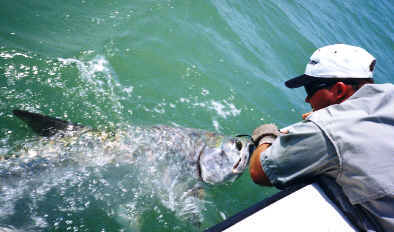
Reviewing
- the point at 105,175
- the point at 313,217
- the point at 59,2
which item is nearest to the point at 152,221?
the point at 105,175

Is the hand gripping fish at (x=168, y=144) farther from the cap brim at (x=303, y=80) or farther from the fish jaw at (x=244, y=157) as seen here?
the cap brim at (x=303, y=80)

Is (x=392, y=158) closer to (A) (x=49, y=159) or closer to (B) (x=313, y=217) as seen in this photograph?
(B) (x=313, y=217)

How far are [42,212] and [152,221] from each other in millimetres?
1120

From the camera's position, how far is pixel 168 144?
3834 millimetres

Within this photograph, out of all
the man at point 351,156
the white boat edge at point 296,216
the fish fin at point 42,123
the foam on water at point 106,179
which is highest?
the man at point 351,156

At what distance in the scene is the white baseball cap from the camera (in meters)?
2.55

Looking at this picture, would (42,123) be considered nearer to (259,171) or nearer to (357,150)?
(259,171)

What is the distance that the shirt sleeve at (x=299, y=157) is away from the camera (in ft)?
6.57

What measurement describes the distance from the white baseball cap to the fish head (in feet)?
3.34

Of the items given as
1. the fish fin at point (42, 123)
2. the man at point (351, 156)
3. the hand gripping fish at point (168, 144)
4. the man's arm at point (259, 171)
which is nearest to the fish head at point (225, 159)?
the hand gripping fish at point (168, 144)

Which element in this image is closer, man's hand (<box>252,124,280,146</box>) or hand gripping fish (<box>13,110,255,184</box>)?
man's hand (<box>252,124,280,146</box>)

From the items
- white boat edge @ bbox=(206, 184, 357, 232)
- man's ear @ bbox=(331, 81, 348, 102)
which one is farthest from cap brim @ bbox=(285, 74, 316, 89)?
white boat edge @ bbox=(206, 184, 357, 232)

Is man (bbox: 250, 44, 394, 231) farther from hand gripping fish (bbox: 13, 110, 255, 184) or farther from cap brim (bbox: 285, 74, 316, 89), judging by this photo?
hand gripping fish (bbox: 13, 110, 255, 184)

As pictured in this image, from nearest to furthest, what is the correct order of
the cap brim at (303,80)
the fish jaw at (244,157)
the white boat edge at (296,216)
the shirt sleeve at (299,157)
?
1. the white boat edge at (296,216)
2. the shirt sleeve at (299,157)
3. the cap brim at (303,80)
4. the fish jaw at (244,157)
